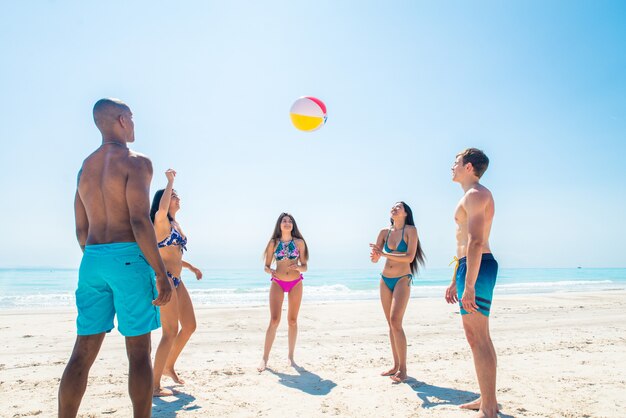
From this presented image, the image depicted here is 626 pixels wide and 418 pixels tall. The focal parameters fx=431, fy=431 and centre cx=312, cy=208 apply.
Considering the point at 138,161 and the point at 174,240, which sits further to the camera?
the point at 174,240

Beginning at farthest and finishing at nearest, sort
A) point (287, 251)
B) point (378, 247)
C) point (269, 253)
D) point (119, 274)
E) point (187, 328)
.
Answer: point (269, 253) → point (287, 251) → point (378, 247) → point (187, 328) → point (119, 274)

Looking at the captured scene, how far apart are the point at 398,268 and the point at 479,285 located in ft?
6.03

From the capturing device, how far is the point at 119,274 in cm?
302

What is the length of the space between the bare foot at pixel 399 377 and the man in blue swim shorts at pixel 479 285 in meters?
1.07

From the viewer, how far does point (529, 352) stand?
21.9 feet

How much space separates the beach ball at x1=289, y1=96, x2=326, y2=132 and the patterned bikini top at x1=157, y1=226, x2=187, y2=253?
295 centimetres

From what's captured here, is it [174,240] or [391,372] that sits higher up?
[174,240]

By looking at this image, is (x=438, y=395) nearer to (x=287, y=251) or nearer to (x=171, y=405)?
(x=171, y=405)

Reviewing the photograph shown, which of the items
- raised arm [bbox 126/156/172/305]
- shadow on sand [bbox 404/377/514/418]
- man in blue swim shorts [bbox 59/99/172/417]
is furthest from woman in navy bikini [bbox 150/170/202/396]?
shadow on sand [bbox 404/377/514/418]

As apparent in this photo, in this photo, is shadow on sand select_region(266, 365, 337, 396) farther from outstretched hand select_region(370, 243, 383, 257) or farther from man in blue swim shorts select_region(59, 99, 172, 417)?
man in blue swim shorts select_region(59, 99, 172, 417)

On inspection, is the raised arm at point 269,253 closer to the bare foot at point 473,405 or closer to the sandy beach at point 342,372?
the sandy beach at point 342,372

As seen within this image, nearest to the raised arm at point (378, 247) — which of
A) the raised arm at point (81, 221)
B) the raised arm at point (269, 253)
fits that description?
the raised arm at point (269, 253)

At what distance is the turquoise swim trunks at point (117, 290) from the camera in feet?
9.87

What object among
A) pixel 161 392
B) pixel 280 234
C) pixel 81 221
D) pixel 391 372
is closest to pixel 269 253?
pixel 280 234
